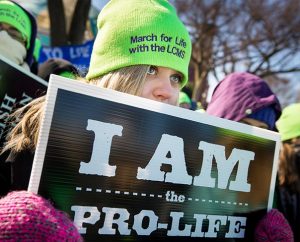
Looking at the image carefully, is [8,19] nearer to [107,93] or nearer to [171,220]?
[107,93]

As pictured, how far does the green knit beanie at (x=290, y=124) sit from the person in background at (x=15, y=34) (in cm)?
135

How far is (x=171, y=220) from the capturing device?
3.87 ft

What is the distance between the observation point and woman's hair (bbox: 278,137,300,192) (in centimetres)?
192

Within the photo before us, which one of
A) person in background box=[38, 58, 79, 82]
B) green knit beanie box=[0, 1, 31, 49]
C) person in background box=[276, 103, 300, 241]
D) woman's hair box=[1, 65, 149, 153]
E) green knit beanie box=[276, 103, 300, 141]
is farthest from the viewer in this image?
person in background box=[38, 58, 79, 82]

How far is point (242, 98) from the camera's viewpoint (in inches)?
78.2

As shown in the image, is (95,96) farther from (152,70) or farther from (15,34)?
(15,34)

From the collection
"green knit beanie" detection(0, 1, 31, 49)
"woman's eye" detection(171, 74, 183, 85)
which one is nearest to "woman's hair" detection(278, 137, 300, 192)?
"woman's eye" detection(171, 74, 183, 85)

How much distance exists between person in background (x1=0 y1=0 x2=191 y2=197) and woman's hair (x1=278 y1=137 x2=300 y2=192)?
824 millimetres

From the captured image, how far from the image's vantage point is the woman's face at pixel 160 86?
→ 133cm

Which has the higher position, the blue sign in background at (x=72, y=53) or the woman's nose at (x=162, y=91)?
the blue sign in background at (x=72, y=53)

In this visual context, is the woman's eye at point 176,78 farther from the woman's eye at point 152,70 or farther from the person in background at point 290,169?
the person in background at point 290,169

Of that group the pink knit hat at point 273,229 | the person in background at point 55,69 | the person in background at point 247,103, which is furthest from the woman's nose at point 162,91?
the person in background at point 55,69

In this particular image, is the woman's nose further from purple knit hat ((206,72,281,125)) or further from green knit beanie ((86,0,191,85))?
purple knit hat ((206,72,281,125))

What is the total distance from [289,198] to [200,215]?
2.48 ft
